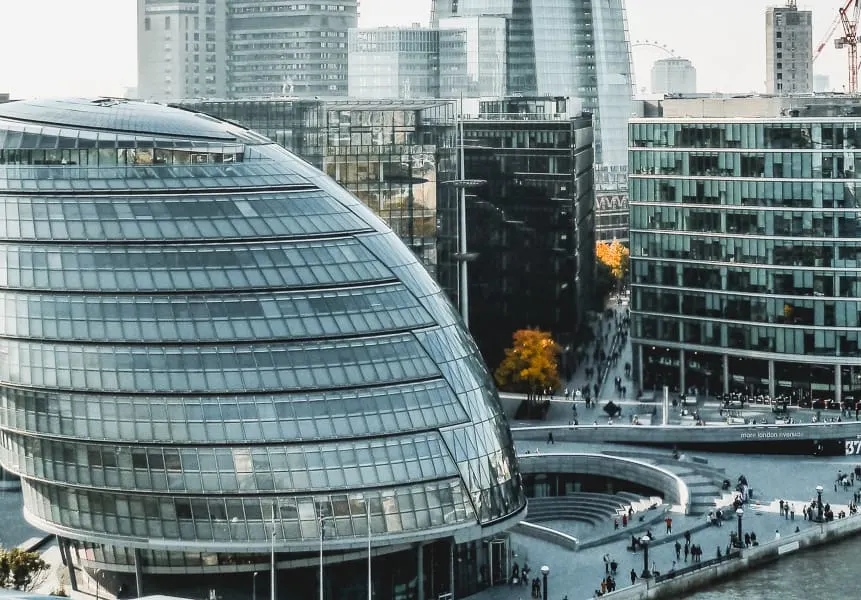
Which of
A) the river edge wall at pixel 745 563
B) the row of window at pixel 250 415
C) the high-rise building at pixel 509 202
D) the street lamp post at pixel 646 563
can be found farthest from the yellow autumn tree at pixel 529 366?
the row of window at pixel 250 415

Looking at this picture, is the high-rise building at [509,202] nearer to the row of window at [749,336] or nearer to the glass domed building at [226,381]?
the row of window at [749,336]

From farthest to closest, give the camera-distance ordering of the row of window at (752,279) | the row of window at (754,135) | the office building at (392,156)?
1. the row of window at (752,279)
2. the row of window at (754,135)
3. the office building at (392,156)

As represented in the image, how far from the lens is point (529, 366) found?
6245 inches

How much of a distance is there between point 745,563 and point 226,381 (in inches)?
1251

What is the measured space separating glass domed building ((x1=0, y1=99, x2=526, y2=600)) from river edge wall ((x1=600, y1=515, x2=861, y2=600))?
7.45 m

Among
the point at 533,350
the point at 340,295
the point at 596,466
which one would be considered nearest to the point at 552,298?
the point at 533,350

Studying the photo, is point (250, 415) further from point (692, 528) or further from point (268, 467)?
point (692, 528)

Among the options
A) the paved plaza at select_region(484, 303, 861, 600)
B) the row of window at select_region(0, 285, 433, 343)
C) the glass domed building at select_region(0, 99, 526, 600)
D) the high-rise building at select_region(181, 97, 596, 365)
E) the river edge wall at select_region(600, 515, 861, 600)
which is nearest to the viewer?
the glass domed building at select_region(0, 99, 526, 600)

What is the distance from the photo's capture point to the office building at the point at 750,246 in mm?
155750

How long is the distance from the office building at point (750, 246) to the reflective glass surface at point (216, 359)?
56615 millimetres

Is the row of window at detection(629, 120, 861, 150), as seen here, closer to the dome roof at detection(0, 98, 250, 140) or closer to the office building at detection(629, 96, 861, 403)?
the office building at detection(629, 96, 861, 403)

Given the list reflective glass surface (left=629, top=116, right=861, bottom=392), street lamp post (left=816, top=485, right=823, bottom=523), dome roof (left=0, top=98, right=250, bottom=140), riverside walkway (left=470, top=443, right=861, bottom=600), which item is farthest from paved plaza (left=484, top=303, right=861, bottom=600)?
dome roof (left=0, top=98, right=250, bottom=140)

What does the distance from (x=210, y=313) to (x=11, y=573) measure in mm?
15151

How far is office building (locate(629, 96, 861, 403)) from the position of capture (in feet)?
511
